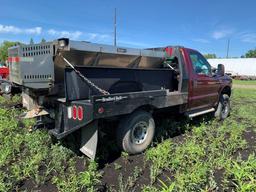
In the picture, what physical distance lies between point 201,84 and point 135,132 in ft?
8.16

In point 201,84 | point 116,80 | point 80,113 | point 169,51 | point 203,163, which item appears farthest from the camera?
point 201,84

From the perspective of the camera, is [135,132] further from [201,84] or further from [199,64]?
[199,64]

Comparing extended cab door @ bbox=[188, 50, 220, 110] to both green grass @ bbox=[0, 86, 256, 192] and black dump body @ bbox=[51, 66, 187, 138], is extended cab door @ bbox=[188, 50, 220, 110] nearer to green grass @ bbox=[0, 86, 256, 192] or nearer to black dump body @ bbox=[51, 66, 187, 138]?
black dump body @ bbox=[51, 66, 187, 138]

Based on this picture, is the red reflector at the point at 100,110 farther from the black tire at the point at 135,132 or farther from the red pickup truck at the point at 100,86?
the black tire at the point at 135,132

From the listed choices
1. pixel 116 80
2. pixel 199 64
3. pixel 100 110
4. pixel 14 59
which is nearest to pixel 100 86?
pixel 116 80

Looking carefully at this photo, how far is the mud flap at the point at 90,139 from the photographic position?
3.52 m

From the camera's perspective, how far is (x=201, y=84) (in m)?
5.75

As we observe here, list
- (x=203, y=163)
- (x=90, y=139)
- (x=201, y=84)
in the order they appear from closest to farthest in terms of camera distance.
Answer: (x=90, y=139) < (x=203, y=163) < (x=201, y=84)

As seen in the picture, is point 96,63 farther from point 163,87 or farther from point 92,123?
point 163,87

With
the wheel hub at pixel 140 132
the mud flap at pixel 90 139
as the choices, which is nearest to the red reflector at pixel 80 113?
the mud flap at pixel 90 139

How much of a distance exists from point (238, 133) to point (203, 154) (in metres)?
1.79

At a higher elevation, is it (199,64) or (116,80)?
(199,64)

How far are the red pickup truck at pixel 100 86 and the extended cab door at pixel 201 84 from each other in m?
0.08

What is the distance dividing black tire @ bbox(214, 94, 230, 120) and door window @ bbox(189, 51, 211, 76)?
4.31 feet
